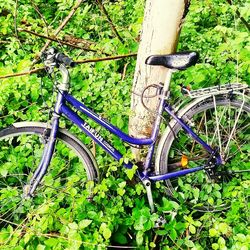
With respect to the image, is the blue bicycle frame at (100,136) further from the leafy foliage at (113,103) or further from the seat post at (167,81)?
the leafy foliage at (113,103)

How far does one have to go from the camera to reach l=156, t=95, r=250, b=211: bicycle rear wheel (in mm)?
2967

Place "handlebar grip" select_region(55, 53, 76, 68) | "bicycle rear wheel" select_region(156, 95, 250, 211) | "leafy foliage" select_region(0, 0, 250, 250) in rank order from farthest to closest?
"bicycle rear wheel" select_region(156, 95, 250, 211) < "leafy foliage" select_region(0, 0, 250, 250) < "handlebar grip" select_region(55, 53, 76, 68)

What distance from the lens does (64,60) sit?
7.45 feet

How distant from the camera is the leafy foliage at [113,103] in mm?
2469

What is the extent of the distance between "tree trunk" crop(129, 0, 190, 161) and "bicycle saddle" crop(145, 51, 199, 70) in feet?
0.61

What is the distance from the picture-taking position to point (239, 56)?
124 inches

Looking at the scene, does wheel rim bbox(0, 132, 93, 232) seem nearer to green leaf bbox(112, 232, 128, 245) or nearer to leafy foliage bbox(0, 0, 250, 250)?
leafy foliage bbox(0, 0, 250, 250)

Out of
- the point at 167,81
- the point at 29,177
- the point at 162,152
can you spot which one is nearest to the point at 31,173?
the point at 29,177

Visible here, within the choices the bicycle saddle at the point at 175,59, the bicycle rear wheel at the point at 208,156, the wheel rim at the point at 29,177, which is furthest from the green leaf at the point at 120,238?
the bicycle saddle at the point at 175,59

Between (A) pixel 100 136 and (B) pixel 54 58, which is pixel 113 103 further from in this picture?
(B) pixel 54 58

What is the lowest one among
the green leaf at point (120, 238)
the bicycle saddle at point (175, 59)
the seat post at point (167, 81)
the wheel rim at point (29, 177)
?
the green leaf at point (120, 238)

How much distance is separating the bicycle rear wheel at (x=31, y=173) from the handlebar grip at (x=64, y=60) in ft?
1.81

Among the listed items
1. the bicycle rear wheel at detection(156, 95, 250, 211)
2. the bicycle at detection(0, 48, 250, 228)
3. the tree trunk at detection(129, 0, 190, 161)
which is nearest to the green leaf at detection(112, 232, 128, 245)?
the bicycle at detection(0, 48, 250, 228)

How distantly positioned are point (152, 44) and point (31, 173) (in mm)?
1481
